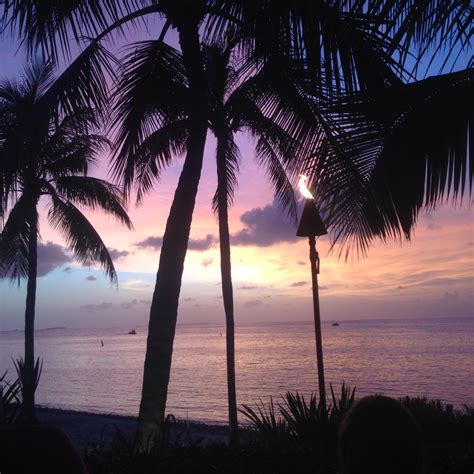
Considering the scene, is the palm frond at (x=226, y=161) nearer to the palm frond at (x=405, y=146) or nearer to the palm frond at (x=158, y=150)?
the palm frond at (x=158, y=150)

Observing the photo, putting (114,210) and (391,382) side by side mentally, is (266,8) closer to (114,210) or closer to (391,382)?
(114,210)

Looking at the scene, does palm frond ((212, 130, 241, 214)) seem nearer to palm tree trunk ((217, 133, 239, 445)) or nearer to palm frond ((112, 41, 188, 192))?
palm tree trunk ((217, 133, 239, 445))

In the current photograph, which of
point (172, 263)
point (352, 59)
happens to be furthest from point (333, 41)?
point (172, 263)

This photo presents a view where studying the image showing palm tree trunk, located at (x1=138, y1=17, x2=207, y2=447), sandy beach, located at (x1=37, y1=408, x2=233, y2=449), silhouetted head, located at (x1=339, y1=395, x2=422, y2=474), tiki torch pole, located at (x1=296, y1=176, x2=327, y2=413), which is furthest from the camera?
sandy beach, located at (x1=37, y1=408, x2=233, y2=449)

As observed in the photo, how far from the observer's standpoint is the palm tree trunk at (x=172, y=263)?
6.55 metres

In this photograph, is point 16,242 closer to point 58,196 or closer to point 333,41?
point 58,196

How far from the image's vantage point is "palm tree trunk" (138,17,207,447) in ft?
21.5

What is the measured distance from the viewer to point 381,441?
61.2 inches

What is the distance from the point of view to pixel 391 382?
42844 millimetres

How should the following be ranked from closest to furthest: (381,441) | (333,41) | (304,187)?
(381,441)
(333,41)
(304,187)

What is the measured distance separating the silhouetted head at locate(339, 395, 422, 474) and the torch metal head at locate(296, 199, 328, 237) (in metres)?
4.58

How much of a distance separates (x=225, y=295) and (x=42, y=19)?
9.70 meters

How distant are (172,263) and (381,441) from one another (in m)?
5.50

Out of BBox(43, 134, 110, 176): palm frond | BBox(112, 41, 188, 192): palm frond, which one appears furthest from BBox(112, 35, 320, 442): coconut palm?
BBox(43, 134, 110, 176): palm frond
